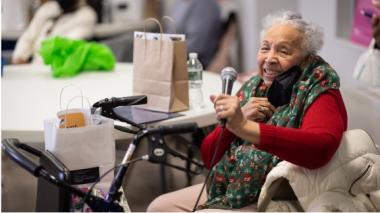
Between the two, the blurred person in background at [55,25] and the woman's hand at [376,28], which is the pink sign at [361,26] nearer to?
the woman's hand at [376,28]

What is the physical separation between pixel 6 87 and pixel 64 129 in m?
1.29

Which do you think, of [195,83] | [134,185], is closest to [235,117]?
[195,83]

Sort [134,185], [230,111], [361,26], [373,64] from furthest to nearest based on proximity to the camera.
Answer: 1. [134,185]
2. [361,26]
3. [373,64]
4. [230,111]

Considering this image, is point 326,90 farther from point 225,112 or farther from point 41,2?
point 41,2

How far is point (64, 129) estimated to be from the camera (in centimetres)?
149

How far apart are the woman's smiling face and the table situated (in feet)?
1.55

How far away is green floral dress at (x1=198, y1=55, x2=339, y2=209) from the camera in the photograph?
5.08ft

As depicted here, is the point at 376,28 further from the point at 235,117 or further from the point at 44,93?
the point at 44,93

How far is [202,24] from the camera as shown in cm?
423

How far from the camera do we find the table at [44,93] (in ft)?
6.53

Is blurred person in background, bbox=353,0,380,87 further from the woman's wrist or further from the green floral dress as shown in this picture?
the woman's wrist

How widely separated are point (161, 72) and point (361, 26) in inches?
57.3

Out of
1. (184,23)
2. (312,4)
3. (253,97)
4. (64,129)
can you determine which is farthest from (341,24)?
(64,129)

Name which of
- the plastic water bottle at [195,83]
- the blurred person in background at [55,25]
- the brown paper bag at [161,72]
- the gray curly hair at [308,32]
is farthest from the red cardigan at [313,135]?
the blurred person in background at [55,25]
